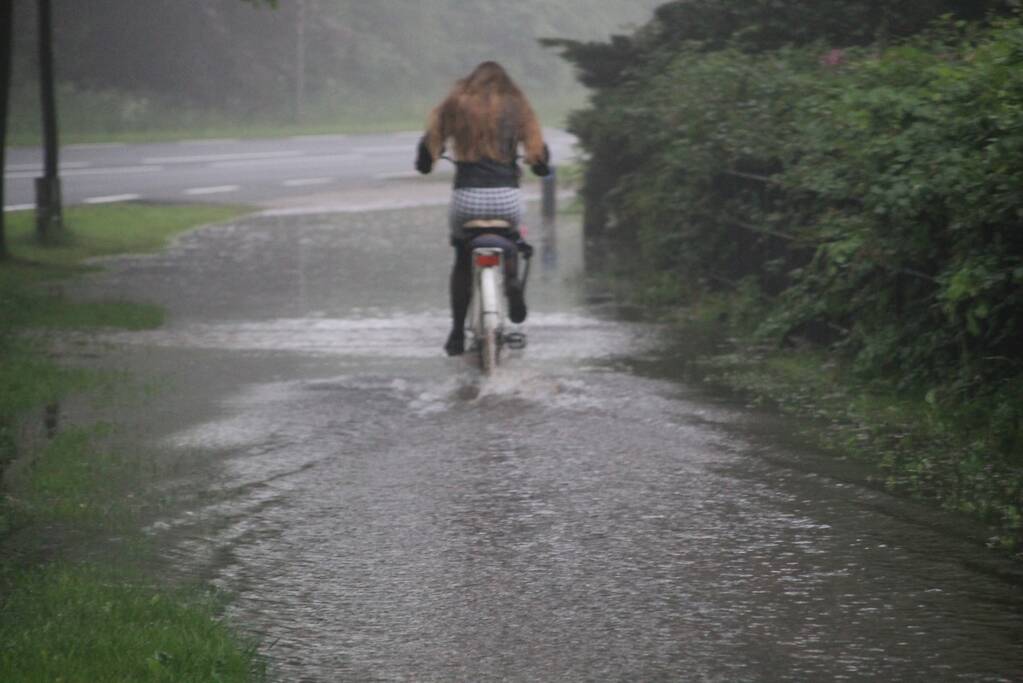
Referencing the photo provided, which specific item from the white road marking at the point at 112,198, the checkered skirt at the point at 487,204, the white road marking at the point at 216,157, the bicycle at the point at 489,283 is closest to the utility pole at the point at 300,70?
the white road marking at the point at 216,157

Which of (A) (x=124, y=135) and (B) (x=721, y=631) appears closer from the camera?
(B) (x=721, y=631)

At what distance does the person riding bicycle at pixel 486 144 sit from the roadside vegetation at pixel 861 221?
1.77m

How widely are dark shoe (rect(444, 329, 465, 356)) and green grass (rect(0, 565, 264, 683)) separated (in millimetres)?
5400

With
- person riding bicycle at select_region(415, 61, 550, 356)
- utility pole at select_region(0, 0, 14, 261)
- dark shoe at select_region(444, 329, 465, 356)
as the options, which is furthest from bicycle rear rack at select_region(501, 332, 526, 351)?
utility pole at select_region(0, 0, 14, 261)

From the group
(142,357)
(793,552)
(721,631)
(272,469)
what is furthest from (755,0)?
(721,631)

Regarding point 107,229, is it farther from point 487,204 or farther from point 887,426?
point 887,426

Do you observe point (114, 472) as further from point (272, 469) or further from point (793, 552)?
point (793, 552)

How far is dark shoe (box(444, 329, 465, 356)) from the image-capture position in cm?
1141

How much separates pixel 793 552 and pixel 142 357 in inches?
260

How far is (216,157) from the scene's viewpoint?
3728 cm

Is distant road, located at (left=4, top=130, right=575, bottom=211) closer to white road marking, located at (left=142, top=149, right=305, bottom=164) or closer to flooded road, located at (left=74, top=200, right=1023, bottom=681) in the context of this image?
white road marking, located at (left=142, top=149, right=305, bottom=164)

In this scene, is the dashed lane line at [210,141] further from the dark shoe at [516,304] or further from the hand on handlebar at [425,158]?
the dark shoe at [516,304]

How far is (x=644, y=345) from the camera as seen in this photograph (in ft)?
40.4

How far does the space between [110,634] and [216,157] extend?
32747 millimetres
